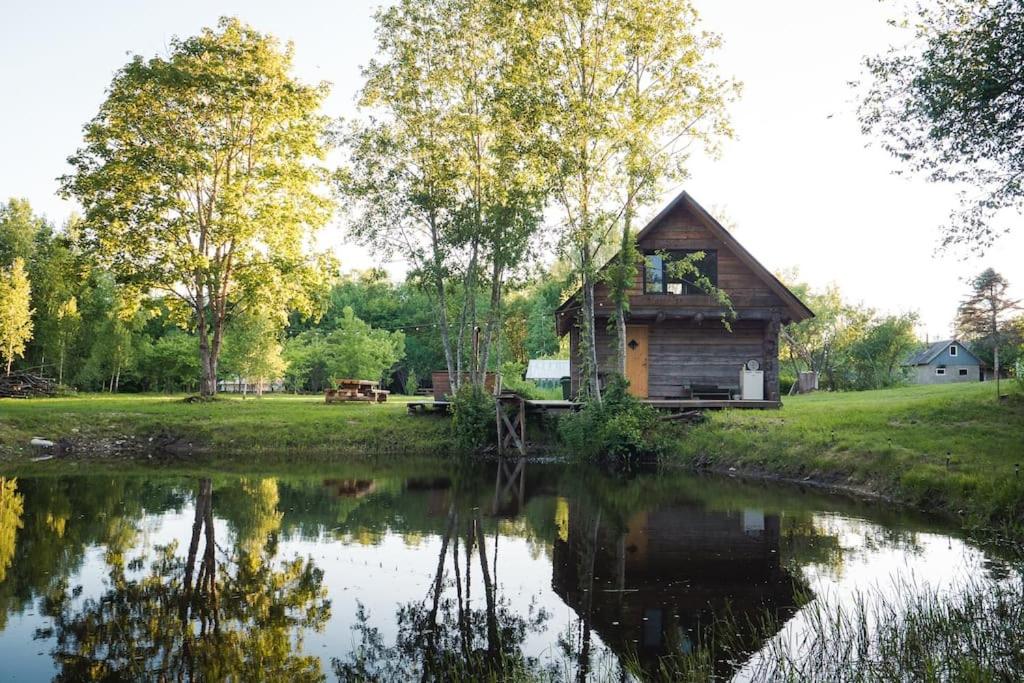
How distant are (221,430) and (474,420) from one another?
8.80 meters

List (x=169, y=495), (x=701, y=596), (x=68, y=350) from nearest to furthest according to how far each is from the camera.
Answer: (x=701, y=596)
(x=169, y=495)
(x=68, y=350)

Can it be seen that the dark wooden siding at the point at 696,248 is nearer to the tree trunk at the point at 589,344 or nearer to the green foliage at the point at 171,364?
the tree trunk at the point at 589,344

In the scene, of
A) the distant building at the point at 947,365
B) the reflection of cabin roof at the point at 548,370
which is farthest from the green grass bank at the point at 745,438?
the distant building at the point at 947,365

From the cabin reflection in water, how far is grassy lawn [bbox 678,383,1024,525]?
3.17m

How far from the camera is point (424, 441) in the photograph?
88.8ft

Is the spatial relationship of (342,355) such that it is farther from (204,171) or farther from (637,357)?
(637,357)

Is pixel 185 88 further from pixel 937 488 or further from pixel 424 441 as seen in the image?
pixel 937 488

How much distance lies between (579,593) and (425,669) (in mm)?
2689

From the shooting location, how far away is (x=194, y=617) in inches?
288

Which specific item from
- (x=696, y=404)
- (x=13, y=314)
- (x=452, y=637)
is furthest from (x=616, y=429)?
(x=13, y=314)

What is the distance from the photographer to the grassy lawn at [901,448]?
508 inches

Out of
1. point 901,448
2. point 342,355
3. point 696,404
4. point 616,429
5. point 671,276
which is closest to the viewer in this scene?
point 901,448

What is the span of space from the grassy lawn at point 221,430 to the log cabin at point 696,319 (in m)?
6.57

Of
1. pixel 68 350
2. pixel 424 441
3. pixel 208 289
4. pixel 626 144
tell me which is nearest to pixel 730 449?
pixel 626 144
